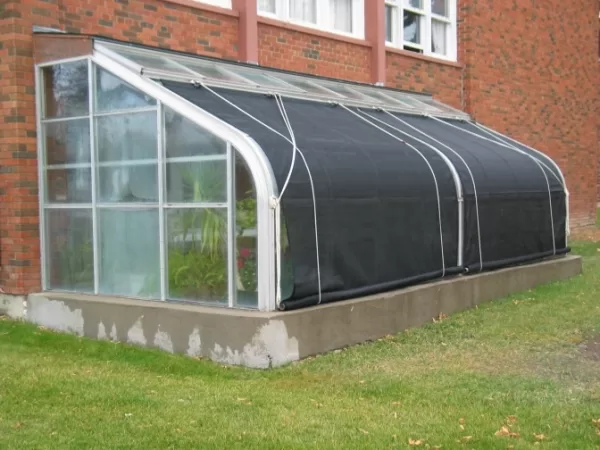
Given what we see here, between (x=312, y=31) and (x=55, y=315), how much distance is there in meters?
6.58

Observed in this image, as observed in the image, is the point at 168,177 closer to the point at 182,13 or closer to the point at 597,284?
the point at 182,13

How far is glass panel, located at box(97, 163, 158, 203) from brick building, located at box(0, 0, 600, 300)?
1.01 m

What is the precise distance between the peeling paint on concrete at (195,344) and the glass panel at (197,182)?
1.36 metres

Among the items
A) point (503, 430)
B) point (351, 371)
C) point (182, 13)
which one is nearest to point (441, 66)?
point (182, 13)

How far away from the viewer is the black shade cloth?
8.13 metres

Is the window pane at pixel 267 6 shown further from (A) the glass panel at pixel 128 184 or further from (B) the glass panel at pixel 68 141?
(A) the glass panel at pixel 128 184

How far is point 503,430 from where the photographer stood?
544 centimetres

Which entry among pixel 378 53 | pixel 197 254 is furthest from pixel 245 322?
pixel 378 53

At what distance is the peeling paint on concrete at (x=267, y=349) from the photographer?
24.1 feet

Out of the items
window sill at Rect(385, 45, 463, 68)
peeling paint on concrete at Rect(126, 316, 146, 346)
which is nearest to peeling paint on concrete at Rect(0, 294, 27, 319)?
peeling paint on concrete at Rect(126, 316, 146, 346)

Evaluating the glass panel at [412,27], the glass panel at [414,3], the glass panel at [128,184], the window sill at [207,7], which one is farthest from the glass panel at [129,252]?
the glass panel at [414,3]

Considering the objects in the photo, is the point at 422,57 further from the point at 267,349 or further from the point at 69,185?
the point at 267,349

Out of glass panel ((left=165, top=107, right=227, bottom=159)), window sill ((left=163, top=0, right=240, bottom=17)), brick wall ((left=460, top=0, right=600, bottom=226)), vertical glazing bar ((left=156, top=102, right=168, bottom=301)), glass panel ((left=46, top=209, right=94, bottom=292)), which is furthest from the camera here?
brick wall ((left=460, top=0, right=600, bottom=226))

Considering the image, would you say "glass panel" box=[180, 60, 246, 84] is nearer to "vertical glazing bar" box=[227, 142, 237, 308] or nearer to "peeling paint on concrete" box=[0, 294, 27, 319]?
"vertical glazing bar" box=[227, 142, 237, 308]
